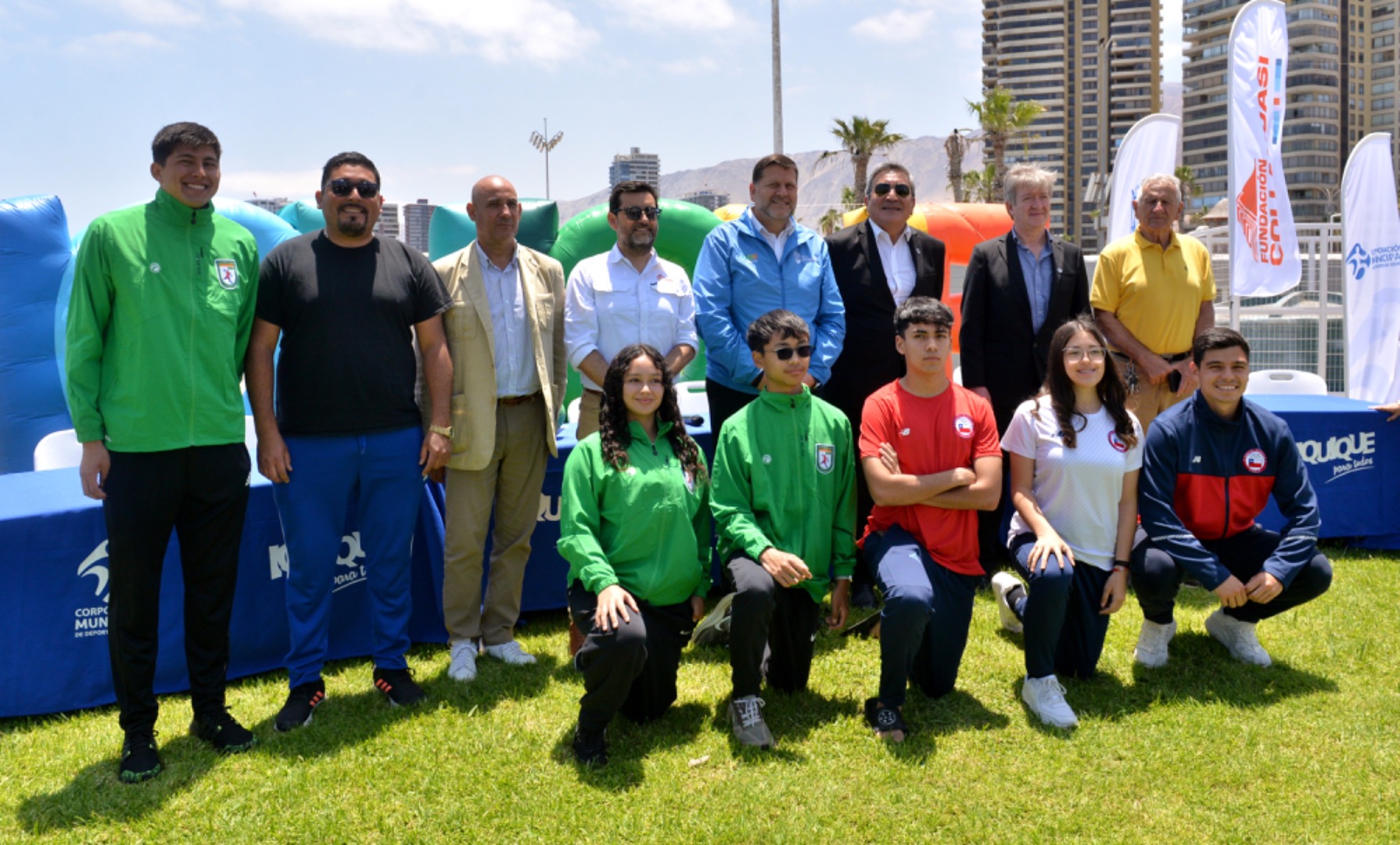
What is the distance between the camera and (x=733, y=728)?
10.8 ft

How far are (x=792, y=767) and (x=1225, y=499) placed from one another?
2201 millimetres

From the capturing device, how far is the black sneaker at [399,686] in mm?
Result: 3672

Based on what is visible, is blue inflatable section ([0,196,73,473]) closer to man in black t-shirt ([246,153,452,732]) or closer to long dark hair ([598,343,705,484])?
man in black t-shirt ([246,153,452,732])

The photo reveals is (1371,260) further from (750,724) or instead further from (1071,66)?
(1071,66)

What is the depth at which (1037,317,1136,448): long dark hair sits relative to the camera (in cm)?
370

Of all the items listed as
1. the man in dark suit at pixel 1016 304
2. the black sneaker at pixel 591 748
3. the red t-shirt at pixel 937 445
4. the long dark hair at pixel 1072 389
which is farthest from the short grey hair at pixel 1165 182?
the black sneaker at pixel 591 748

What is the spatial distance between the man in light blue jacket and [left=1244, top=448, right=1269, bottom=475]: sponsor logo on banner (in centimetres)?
177

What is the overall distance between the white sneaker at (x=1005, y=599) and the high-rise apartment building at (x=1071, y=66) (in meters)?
103

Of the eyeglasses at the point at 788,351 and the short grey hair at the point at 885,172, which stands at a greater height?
the short grey hair at the point at 885,172

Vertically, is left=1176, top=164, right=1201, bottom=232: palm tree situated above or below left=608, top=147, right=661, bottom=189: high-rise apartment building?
below

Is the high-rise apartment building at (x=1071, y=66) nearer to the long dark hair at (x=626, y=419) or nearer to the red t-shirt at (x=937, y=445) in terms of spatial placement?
the red t-shirt at (x=937, y=445)

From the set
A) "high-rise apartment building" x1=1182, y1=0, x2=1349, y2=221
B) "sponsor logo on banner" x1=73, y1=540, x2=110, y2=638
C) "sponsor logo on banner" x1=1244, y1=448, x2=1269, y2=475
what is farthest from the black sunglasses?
"high-rise apartment building" x1=1182, y1=0, x2=1349, y2=221

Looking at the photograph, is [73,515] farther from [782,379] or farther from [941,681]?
[941,681]

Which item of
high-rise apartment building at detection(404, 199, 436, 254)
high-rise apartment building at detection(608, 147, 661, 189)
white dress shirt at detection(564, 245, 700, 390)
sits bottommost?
white dress shirt at detection(564, 245, 700, 390)
